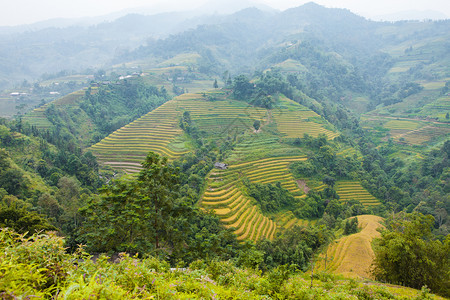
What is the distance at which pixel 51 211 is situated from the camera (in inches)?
577

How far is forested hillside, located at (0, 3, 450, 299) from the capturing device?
4.15 meters

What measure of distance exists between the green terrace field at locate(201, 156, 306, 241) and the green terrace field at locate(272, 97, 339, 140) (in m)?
7.01

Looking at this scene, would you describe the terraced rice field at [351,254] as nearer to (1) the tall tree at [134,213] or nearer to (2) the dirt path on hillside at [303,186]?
(2) the dirt path on hillside at [303,186]

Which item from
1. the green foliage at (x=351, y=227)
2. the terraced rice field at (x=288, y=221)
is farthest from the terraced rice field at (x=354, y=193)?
the green foliage at (x=351, y=227)

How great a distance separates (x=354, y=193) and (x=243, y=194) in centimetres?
1384

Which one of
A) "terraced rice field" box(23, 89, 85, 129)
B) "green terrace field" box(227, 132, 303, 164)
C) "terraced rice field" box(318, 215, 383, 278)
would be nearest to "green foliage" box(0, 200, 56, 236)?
"terraced rice field" box(318, 215, 383, 278)

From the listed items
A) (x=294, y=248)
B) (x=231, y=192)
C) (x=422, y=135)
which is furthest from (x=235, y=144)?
(x=422, y=135)

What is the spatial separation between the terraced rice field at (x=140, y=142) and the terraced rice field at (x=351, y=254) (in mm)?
19833

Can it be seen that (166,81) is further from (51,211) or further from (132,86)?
(51,211)

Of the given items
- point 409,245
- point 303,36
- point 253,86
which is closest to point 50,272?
point 409,245

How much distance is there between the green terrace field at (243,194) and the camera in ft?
59.6

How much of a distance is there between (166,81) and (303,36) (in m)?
73.9

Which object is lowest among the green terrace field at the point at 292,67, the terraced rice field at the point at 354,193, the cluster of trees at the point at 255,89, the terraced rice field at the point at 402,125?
the terraced rice field at the point at 354,193

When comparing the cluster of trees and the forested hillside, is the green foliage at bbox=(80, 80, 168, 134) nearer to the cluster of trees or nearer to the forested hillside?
the forested hillside
